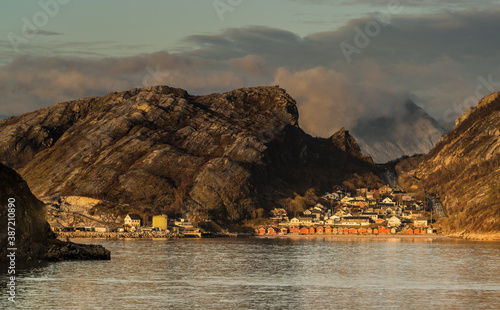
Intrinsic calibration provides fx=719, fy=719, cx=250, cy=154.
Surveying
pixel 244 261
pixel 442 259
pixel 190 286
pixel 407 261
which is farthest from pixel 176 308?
pixel 442 259

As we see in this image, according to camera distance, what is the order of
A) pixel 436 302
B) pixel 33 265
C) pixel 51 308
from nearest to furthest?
pixel 51 308 → pixel 436 302 → pixel 33 265

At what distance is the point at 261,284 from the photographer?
11050cm

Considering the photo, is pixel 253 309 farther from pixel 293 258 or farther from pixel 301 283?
pixel 293 258

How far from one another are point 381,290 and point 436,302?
13468 mm

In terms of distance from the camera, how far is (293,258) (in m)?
172

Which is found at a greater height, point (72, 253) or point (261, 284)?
point (72, 253)

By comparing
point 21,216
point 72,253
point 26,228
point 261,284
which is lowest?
point 261,284

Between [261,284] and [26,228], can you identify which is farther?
[26,228]

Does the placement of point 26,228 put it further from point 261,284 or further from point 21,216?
point 261,284

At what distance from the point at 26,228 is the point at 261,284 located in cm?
5326

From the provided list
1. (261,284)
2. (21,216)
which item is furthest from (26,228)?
(261,284)

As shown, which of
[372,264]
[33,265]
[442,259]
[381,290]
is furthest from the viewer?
[442,259]

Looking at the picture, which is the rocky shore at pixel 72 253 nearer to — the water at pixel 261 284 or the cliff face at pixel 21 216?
the cliff face at pixel 21 216

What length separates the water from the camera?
3489 inches
